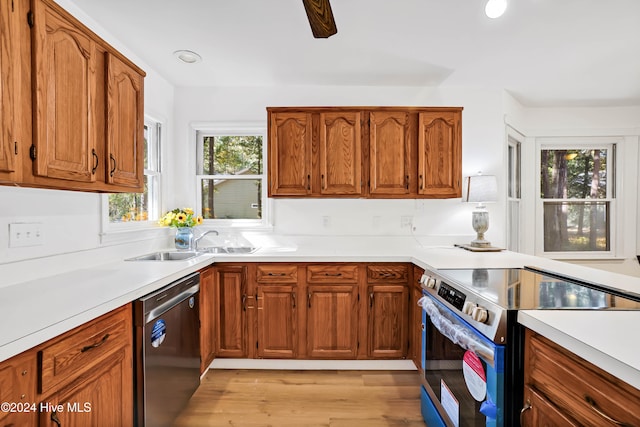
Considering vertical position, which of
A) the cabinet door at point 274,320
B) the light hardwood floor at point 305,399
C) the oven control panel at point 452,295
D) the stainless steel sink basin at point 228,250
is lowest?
the light hardwood floor at point 305,399

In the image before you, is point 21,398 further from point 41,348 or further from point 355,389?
point 355,389

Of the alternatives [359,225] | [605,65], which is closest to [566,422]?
[359,225]

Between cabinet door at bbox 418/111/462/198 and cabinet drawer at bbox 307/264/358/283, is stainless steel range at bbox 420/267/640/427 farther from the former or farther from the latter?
cabinet door at bbox 418/111/462/198

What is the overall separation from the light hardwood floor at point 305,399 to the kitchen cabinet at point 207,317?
0.71 feet

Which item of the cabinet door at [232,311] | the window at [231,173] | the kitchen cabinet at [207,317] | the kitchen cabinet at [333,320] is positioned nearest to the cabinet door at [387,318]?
the kitchen cabinet at [333,320]

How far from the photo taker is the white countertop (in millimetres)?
815

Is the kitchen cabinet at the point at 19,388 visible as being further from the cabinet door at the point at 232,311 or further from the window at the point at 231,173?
the window at the point at 231,173

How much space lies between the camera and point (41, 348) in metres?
0.92

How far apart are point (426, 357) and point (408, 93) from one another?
7.78 feet

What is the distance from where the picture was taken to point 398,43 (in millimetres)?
2197

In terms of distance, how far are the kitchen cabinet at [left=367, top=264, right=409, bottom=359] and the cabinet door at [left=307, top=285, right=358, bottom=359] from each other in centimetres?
13

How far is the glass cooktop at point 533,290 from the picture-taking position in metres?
1.12

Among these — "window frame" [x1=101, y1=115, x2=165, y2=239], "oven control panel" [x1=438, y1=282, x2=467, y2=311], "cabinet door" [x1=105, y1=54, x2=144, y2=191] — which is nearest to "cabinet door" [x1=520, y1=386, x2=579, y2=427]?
"oven control panel" [x1=438, y1=282, x2=467, y2=311]

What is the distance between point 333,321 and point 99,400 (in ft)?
5.04
